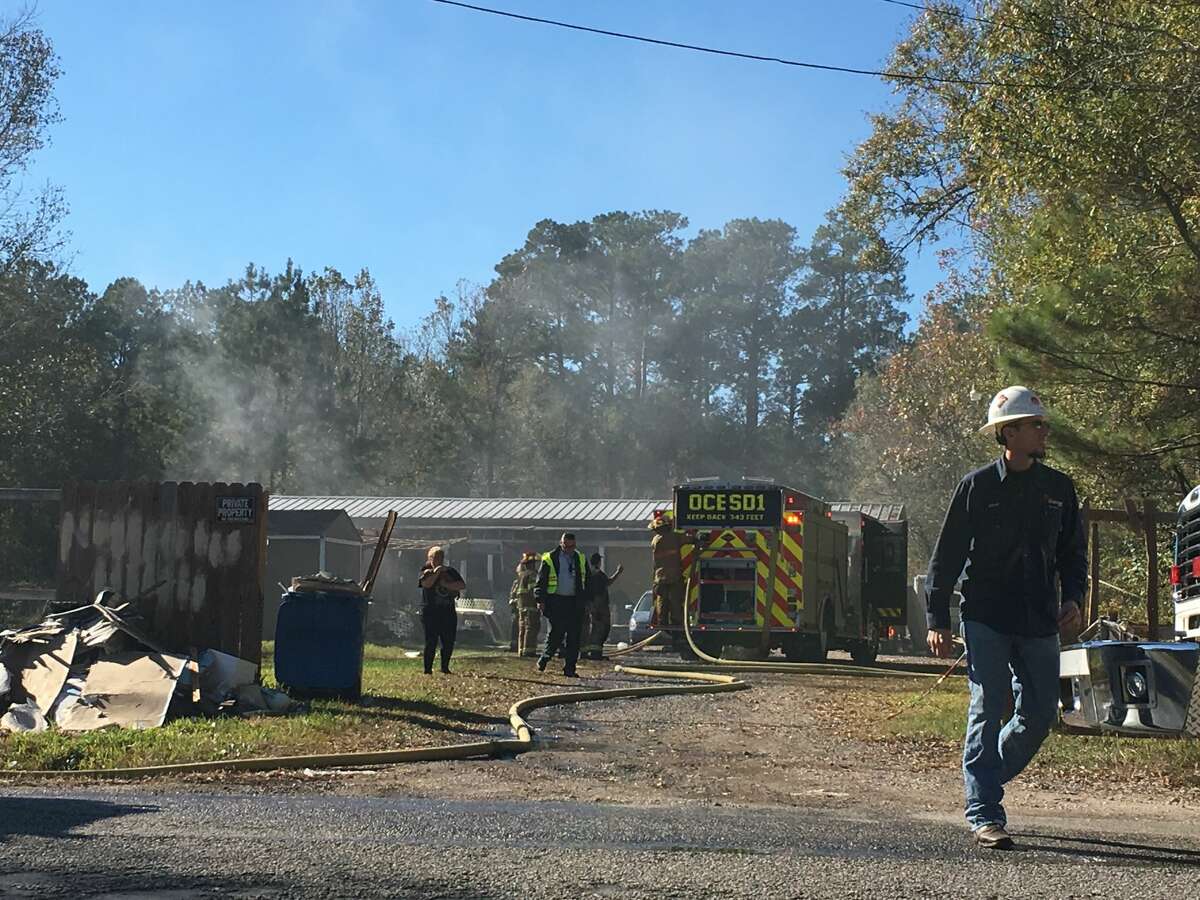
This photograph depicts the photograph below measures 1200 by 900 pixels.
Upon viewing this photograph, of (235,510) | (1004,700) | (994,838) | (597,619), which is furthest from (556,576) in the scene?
(994,838)

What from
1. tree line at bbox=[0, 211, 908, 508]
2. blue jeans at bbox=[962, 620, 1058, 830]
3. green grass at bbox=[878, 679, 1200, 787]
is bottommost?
green grass at bbox=[878, 679, 1200, 787]

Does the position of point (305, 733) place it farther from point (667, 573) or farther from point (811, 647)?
point (811, 647)

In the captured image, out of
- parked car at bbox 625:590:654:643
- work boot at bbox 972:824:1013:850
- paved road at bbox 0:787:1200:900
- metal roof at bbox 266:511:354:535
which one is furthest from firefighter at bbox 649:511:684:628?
work boot at bbox 972:824:1013:850

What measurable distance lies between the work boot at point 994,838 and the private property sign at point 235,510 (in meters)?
9.23

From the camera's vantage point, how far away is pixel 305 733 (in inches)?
416

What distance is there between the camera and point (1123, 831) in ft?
21.9

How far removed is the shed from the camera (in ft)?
121

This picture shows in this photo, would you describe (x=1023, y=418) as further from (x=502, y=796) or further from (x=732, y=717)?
(x=732, y=717)

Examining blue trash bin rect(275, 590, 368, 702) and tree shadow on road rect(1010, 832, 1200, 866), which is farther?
blue trash bin rect(275, 590, 368, 702)

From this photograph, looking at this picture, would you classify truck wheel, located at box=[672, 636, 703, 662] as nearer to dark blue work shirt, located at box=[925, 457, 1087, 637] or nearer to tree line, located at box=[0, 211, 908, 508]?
dark blue work shirt, located at box=[925, 457, 1087, 637]

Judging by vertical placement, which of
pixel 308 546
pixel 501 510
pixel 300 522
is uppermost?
pixel 501 510

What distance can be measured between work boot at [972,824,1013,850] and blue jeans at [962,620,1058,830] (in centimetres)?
16

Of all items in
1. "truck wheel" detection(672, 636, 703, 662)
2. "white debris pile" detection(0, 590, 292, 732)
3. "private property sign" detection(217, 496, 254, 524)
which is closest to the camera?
"white debris pile" detection(0, 590, 292, 732)

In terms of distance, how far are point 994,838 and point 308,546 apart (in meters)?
33.1
